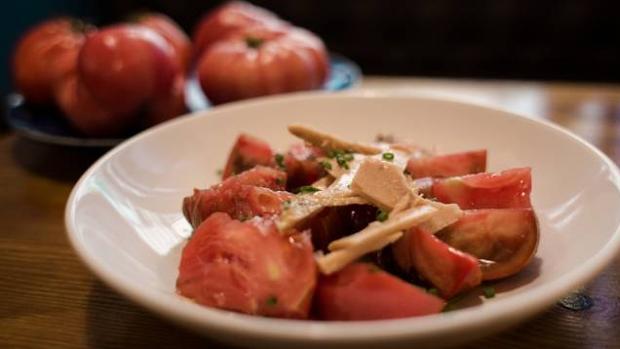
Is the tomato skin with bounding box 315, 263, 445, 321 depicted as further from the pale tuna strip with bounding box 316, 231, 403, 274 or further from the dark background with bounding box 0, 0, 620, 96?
the dark background with bounding box 0, 0, 620, 96

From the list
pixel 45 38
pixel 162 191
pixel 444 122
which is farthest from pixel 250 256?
pixel 45 38

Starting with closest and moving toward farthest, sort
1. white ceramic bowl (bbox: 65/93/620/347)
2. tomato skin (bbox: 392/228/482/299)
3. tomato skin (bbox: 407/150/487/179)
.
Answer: white ceramic bowl (bbox: 65/93/620/347), tomato skin (bbox: 392/228/482/299), tomato skin (bbox: 407/150/487/179)

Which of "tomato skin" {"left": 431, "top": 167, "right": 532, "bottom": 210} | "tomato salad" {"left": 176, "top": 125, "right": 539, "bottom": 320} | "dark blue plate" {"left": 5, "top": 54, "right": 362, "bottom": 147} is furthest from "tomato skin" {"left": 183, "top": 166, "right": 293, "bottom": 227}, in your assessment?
"dark blue plate" {"left": 5, "top": 54, "right": 362, "bottom": 147}

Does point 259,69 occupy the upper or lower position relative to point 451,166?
lower

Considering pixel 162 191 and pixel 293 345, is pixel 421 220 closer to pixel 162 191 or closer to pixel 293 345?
pixel 293 345

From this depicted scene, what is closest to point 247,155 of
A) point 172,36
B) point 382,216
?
point 382,216

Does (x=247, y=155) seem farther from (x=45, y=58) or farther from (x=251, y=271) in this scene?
(x=45, y=58)
